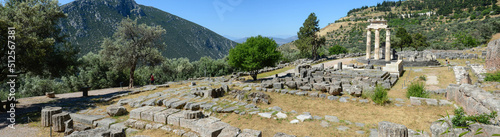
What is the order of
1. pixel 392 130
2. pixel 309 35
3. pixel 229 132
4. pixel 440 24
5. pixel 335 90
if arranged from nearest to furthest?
pixel 392 130 < pixel 229 132 < pixel 335 90 < pixel 309 35 < pixel 440 24

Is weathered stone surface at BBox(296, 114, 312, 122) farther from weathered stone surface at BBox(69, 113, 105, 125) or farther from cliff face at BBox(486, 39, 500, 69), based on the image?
cliff face at BBox(486, 39, 500, 69)

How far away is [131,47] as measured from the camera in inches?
850

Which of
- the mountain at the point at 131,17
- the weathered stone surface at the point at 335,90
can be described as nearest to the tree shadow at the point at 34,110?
the weathered stone surface at the point at 335,90

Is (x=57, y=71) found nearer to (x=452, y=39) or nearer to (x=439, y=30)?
(x=452, y=39)

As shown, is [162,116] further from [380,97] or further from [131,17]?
[131,17]

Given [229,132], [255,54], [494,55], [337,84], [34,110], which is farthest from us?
[255,54]

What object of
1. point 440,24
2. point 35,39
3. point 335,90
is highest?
point 440,24

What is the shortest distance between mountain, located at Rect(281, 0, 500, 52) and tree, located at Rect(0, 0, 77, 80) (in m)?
53.3

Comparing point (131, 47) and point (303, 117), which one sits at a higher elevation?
point (131, 47)

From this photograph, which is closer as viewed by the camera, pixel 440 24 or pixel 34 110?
pixel 34 110

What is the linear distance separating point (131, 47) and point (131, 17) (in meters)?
77.5

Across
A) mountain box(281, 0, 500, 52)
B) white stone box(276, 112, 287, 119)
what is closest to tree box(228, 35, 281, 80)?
white stone box(276, 112, 287, 119)

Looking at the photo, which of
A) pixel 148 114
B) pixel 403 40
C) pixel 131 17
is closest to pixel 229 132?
pixel 148 114

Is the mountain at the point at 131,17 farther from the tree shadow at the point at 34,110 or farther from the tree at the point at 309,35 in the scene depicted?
the tree shadow at the point at 34,110
